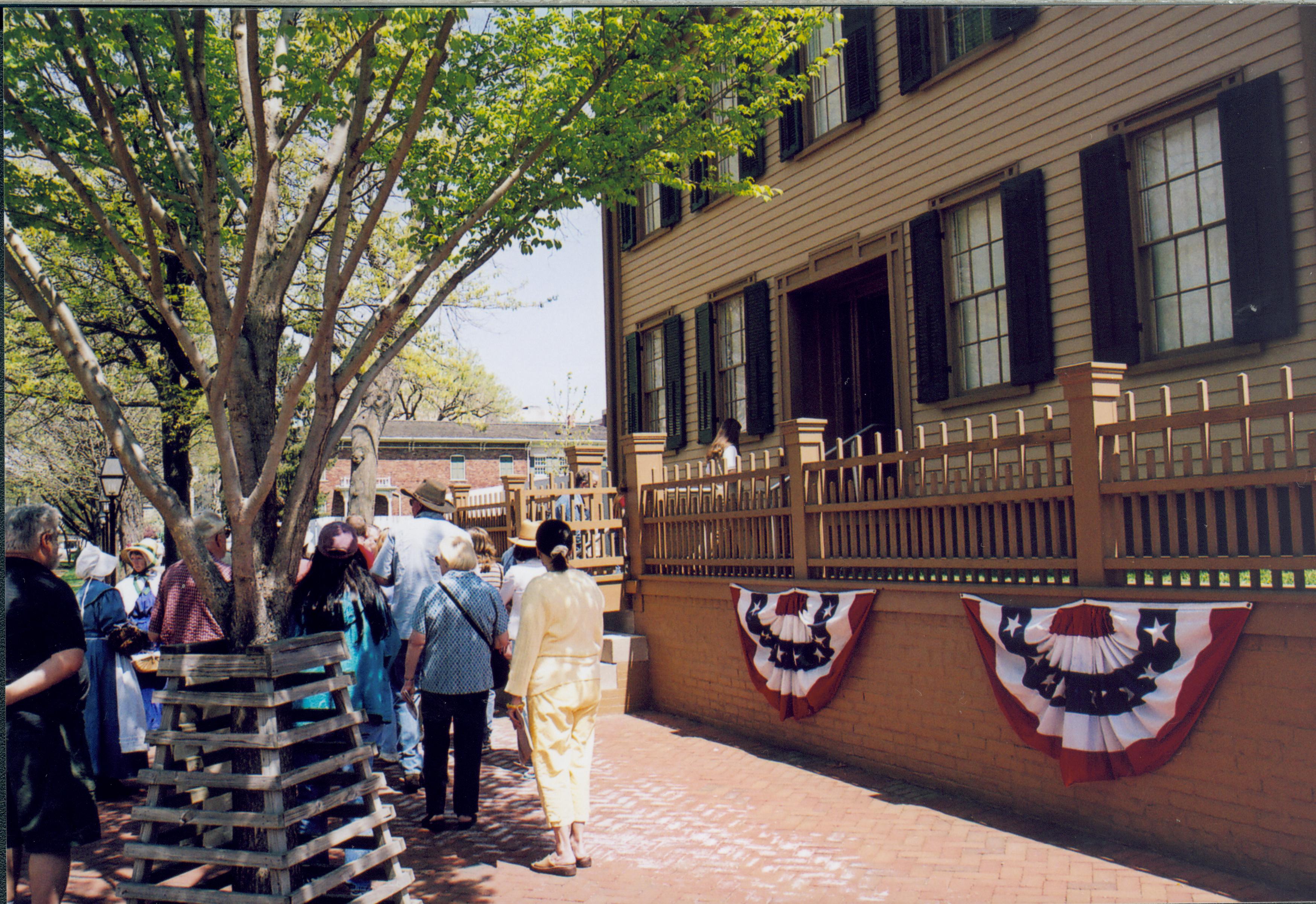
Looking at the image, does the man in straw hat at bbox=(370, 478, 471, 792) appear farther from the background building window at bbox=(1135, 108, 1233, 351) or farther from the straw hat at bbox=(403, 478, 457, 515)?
the background building window at bbox=(1135, 108, 1233, 351)

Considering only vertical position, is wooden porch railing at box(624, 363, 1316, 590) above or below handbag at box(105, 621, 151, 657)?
above

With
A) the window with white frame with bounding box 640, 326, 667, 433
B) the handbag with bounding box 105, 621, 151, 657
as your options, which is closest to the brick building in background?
the window with white frame with bounding box 640, 326, 667, 433

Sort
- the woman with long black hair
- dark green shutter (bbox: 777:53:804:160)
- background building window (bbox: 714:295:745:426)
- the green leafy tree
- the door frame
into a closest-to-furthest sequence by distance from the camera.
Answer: the green leafy tree, the woman with long black hair, the door frame, dark green shutter (bbox: 777:53:804:160), background building window (bbox: 714:295:745:426)

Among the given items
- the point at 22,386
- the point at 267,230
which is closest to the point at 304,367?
the point at 267,230

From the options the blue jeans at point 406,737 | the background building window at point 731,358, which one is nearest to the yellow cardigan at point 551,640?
the blue jeans at point 406,737

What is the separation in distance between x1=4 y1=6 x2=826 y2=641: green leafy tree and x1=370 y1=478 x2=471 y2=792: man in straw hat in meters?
1.96

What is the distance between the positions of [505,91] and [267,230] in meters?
2.21

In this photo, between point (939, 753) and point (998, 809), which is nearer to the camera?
point (998, 809)

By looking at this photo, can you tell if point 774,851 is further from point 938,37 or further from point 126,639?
point 938,37

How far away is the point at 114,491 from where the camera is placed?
1393 centimetres

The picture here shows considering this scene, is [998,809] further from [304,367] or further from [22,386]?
[22,386]

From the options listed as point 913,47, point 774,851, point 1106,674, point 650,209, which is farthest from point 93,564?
point 650,209

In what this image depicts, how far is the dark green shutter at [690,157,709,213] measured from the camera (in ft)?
43.4

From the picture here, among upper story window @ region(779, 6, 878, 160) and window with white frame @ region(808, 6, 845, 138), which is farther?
window with white frame @ region(808, 6, 845, 138)
